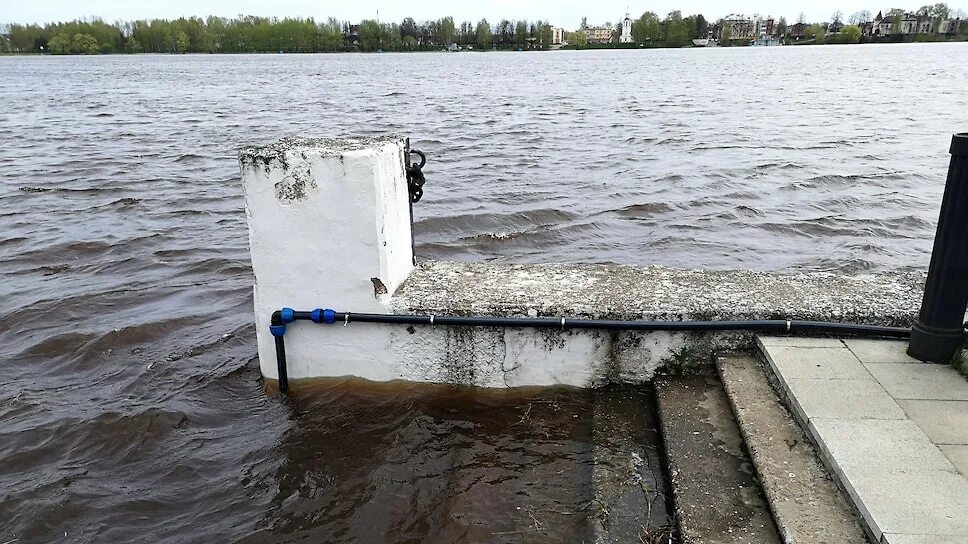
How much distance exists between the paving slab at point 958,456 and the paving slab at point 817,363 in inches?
23.5

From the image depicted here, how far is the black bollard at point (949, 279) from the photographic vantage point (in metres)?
3.27

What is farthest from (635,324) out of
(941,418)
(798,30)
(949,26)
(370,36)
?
(798,30)

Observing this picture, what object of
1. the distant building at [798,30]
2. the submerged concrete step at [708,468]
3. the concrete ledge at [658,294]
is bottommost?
the submerged concrete step at [708,468]

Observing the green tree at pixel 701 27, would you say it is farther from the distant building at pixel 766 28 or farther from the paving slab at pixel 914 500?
the paving slab at pixel 914 500

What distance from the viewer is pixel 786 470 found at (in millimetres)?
2939

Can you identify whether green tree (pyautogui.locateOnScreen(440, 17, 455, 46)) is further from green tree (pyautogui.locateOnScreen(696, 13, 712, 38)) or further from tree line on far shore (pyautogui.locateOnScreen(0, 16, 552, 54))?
green tree (pyautogui.locateOnScreen(696, 13, 712, 38))

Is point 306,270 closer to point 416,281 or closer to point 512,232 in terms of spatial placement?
→ point 416,281

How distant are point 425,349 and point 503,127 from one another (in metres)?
19.7

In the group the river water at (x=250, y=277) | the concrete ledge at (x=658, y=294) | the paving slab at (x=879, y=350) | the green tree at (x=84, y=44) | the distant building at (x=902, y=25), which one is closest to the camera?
the paving slab at (x=879, y=350)

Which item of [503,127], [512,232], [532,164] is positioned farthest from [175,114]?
[512,232]

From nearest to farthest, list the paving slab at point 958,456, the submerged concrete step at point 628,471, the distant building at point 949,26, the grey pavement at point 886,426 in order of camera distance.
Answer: the grey pavement at point 886,426 < the paving slab at point 958,456 < the submerged concrete step at point 628,471 < the distant building at point 949,26

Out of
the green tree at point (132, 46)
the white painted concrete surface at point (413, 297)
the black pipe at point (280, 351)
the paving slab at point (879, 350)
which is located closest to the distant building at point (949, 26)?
the green tree at point (132, 46)

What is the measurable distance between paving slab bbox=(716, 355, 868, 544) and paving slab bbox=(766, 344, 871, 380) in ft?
0.41

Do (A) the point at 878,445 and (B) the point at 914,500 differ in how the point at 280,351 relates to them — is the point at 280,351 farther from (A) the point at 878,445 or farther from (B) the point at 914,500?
(B) the point at 914,500
